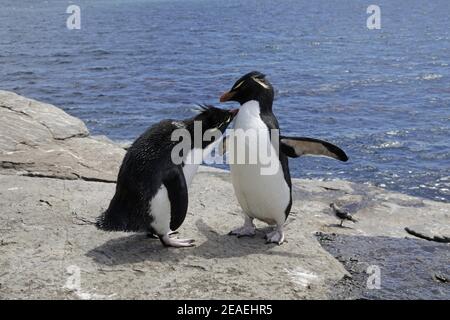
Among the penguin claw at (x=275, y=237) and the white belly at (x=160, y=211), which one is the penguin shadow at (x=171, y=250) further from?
the white belly at (x=160, y=211)

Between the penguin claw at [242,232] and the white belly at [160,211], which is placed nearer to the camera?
the white belly at [160,211]

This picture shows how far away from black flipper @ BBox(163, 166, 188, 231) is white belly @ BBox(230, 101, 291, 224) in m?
0.56

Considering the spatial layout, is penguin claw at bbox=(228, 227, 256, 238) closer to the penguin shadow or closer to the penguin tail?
the penguin shadow

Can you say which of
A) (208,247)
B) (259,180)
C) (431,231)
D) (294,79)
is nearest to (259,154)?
(259,180)

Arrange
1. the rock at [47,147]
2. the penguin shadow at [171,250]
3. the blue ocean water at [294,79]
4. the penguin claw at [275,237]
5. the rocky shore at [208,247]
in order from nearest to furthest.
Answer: the rocky shore at [208,247] < the penguin shadow at [171,250] < the penguin claw at [275,237] < the rock at [47,147] < the blue ocean water at [294,79]

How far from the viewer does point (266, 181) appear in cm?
499

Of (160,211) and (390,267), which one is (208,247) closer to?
(160,211)

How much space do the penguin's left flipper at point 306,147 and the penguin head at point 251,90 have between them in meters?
0.39

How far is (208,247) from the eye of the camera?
4.86 m

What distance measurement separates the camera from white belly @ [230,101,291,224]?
16.0 ft

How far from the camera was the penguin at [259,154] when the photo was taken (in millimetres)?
4930

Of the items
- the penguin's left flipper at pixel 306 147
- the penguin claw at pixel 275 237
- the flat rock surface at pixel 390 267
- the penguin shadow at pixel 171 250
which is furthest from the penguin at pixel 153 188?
the flat rock surface at pixel 390 267

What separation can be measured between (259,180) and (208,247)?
675 millimetres
